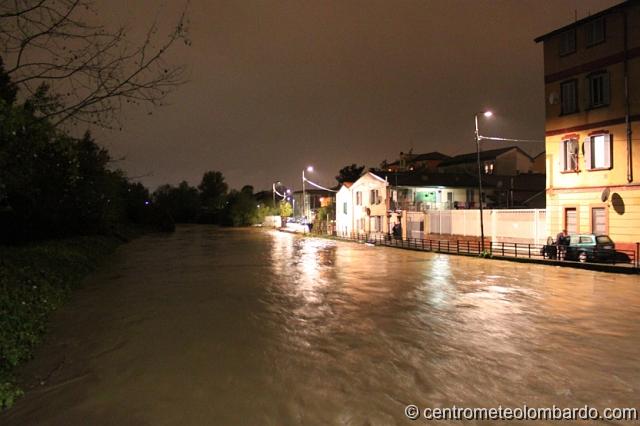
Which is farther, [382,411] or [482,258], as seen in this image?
[482,258]

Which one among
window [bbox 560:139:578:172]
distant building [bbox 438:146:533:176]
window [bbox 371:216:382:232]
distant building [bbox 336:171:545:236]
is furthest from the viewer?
distant building [bbox 438:146:533:176]

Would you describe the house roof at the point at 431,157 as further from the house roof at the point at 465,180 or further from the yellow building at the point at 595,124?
the yellow building at the point at 595,124

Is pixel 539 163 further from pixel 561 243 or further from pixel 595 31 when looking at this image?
pixel 561 243

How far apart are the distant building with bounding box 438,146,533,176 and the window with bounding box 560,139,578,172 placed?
3210 centimetres

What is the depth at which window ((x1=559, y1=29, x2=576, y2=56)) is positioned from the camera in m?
25.5

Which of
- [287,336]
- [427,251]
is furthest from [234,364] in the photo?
[427,251]

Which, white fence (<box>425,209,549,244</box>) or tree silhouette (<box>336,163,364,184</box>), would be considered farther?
tree silhouette (<box>336,163,364,184</box>)

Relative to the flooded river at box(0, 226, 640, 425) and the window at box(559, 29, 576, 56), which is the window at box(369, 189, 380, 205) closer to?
the window at box(559, 29, 576, 56)

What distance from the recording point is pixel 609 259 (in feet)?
71.2

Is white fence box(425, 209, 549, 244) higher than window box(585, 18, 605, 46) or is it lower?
lower

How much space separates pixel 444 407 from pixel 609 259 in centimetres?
1882

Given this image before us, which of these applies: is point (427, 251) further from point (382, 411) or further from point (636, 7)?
point (382, 411)

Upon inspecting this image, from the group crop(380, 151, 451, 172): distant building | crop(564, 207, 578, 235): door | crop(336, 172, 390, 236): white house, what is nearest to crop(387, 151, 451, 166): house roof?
crop(380, 151, 451, 172): distant building

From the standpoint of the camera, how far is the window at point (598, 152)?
2375 cm
